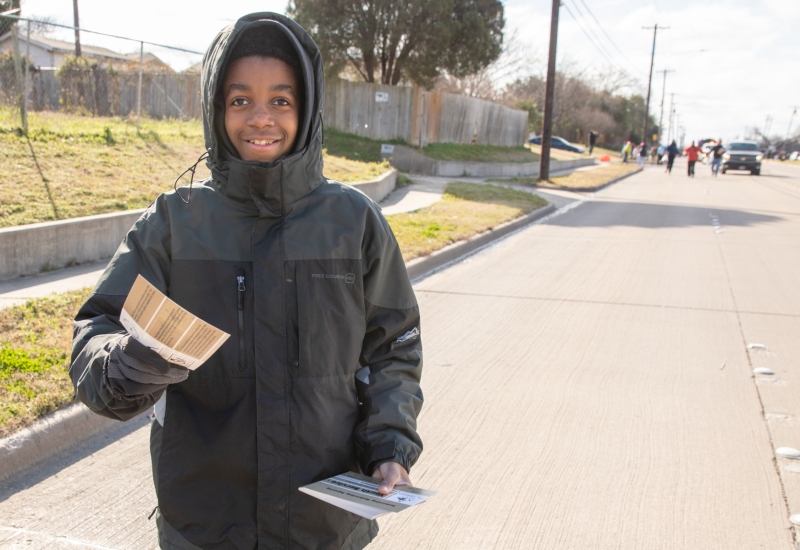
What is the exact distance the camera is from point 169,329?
1.43 m

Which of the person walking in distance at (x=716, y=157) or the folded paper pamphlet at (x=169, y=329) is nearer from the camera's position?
the folded paper pamphlet at (x=169, y=329)

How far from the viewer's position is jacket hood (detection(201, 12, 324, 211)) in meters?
1.86

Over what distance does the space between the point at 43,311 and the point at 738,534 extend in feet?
15.1

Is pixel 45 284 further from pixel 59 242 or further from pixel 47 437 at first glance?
pixel 47 437

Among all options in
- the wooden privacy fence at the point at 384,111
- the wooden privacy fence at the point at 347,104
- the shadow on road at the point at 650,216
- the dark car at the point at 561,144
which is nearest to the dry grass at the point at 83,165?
the wooden privacy fence at the point at 347,104

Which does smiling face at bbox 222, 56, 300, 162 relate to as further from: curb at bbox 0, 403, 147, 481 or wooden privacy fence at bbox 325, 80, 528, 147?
wooden privacy fence at bbox 325, 80, 528, 147

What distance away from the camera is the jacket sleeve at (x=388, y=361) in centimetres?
192

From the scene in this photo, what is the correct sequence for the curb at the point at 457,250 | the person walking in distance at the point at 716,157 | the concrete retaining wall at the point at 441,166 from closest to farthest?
the curb at the point at 457,250, the concrete retaining wall at the point at 441,166, the person walking in distance at the point at 716,157

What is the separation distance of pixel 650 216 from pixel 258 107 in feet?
48.0

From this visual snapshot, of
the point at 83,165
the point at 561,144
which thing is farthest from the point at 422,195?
the point at 561,144

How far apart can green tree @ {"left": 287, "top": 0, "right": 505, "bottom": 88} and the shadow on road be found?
7.99 meters

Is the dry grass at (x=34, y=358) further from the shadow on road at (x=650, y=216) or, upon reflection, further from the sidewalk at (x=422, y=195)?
the shadow on road at (x=650, y=216)

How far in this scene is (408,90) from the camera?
77.3 ft

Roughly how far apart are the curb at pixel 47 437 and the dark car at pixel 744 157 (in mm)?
40418
